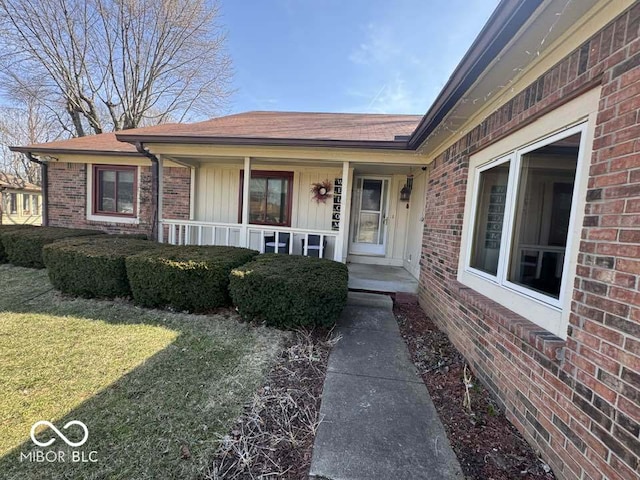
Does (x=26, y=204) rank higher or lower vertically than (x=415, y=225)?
lower

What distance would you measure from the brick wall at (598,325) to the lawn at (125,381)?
2122 millimetres

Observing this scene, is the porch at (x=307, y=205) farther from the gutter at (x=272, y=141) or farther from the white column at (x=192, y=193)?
the gutter at (x=272, y=141)

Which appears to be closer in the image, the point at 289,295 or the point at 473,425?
the point at 473,425

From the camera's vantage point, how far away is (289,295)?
373 centimetres

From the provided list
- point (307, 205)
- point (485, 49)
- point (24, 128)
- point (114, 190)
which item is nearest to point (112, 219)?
point (114, 190)

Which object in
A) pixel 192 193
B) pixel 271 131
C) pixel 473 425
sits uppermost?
pixel 271 131

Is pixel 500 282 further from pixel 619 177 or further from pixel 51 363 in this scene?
pixel 51 363

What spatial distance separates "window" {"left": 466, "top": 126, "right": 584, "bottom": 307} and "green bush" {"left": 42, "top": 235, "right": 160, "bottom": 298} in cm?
498

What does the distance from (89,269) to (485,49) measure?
18.5ft

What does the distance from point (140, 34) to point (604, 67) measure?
65.5ft

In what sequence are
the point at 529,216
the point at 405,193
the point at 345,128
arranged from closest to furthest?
the point at 529,216
the point at 345,128
the point at 405,193

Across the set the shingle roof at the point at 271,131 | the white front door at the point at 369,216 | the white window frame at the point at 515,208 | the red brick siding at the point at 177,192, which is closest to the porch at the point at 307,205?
the white front door at the point at 369,216

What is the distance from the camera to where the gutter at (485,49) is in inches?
71.6

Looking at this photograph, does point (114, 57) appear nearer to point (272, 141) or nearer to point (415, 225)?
point (272, 141)
